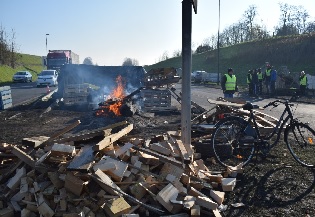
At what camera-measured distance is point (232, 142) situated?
6801 millimetres

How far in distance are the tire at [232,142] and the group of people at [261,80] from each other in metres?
17.7

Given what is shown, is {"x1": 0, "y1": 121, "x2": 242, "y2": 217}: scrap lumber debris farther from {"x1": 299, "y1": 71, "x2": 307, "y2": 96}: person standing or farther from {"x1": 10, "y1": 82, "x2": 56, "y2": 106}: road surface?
{"x1": 299, "y1": 71, "x2": 307, "y2": 96}: person standing

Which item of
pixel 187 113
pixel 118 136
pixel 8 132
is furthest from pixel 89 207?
pixel 8 132

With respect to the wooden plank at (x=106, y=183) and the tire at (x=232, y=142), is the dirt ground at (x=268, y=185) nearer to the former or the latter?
the tire at (x=232, y=142)

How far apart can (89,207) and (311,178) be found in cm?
397

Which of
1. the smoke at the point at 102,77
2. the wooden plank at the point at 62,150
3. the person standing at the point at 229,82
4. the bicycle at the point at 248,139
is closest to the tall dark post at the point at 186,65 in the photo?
the bicycle at the point at 248,139

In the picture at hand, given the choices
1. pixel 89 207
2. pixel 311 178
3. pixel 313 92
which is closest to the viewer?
pixel 89 207

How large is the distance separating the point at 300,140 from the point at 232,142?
1361mm

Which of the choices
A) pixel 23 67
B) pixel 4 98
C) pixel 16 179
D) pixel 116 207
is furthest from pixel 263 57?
pixel 116 207

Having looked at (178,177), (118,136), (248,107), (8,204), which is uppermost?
(248,107)

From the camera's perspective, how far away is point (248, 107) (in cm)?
692

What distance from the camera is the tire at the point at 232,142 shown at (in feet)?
21.8

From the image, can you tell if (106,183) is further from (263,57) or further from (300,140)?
(263,57)

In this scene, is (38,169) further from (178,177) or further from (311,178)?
(311,178)
